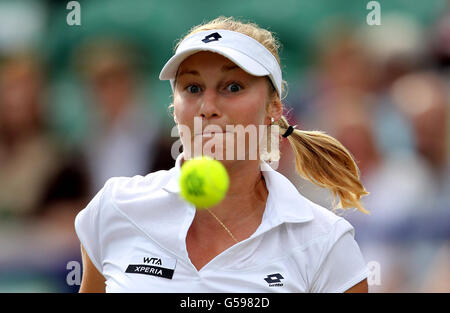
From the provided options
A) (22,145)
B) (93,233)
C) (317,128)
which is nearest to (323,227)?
(93,233)

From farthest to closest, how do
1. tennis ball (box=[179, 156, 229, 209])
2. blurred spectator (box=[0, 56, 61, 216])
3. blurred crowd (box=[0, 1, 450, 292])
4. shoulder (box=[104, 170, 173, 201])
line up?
blurred spectator (box=[0, 56, 61, 216])
blurred crowd (box=[0, 1, 450, 292])
shoulder (box=[104, 170, 173, 201])
tennis ball (box=[179, 156, 229, 209])

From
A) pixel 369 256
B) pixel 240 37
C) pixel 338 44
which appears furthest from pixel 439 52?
pixel 240 37

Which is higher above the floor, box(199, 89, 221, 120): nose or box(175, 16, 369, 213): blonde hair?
box(199, 89, 221, 120): nose

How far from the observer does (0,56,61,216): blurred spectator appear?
15.1ft

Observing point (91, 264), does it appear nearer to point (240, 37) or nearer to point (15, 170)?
point (240, 37)

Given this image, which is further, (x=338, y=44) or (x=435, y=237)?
(x=338, y=44)

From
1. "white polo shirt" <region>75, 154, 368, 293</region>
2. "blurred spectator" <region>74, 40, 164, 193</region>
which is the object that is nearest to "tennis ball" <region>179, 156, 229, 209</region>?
"white polo shirt" <region>75, 154, 368, 293</region>

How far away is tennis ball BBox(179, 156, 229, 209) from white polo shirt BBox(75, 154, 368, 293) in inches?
10.5

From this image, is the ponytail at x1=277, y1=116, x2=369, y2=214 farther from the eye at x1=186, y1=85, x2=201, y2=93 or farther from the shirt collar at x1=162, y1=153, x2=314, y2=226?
the eye at x1=186, y1=85, x2=201, y2=93

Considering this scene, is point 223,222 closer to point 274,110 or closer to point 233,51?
point 274,110

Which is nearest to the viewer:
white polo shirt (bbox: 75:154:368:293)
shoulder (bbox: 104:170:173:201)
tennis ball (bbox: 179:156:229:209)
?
tennis ball (bbox: 179:156:229:209)

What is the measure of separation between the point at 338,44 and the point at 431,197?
4.49 feet

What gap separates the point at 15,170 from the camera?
15.4 feet

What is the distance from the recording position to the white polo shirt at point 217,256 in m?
2.38
